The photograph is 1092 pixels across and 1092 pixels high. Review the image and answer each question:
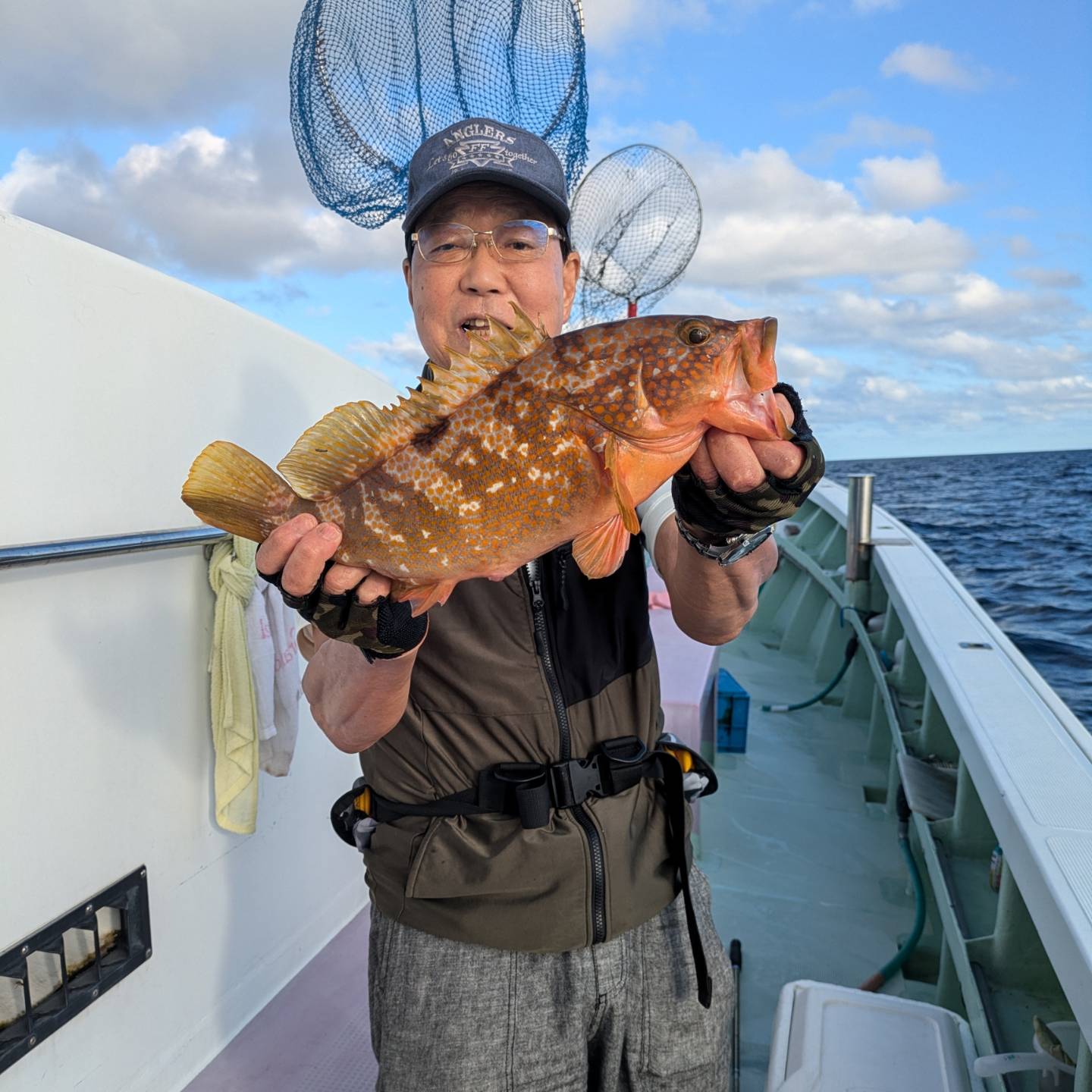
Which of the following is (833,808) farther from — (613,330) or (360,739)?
(613,330)

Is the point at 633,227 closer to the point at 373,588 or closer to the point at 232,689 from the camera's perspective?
the point at 232,689

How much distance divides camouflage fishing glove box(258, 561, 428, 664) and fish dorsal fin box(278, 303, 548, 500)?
207mm

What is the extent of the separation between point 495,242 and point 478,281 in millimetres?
154

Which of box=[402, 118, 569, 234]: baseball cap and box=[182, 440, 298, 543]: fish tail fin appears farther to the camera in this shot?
box=[402, 118, 569, 234]: baseball cap

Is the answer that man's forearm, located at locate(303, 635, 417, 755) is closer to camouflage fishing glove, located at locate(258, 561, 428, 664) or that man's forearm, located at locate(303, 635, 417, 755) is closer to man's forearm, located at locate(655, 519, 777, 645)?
camouflage fishing glove, located at locate(258, 561, 428, 664)

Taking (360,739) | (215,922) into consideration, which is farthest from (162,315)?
(215,922)

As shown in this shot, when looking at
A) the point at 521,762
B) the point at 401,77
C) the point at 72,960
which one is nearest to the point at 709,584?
the point at 521,762

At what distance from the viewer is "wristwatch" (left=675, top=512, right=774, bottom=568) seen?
5.93 feet

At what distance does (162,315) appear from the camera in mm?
2658

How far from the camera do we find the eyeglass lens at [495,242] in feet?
7.12

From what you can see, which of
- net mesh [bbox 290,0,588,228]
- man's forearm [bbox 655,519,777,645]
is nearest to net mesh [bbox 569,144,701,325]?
net mesh [bbox 290,0,588,228]

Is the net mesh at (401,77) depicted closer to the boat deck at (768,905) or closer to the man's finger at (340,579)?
the man's finger at (340,579)

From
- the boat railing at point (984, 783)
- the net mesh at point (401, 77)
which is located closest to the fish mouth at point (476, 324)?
the boat railing at point (984, 783)

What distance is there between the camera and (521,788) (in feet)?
6.22
